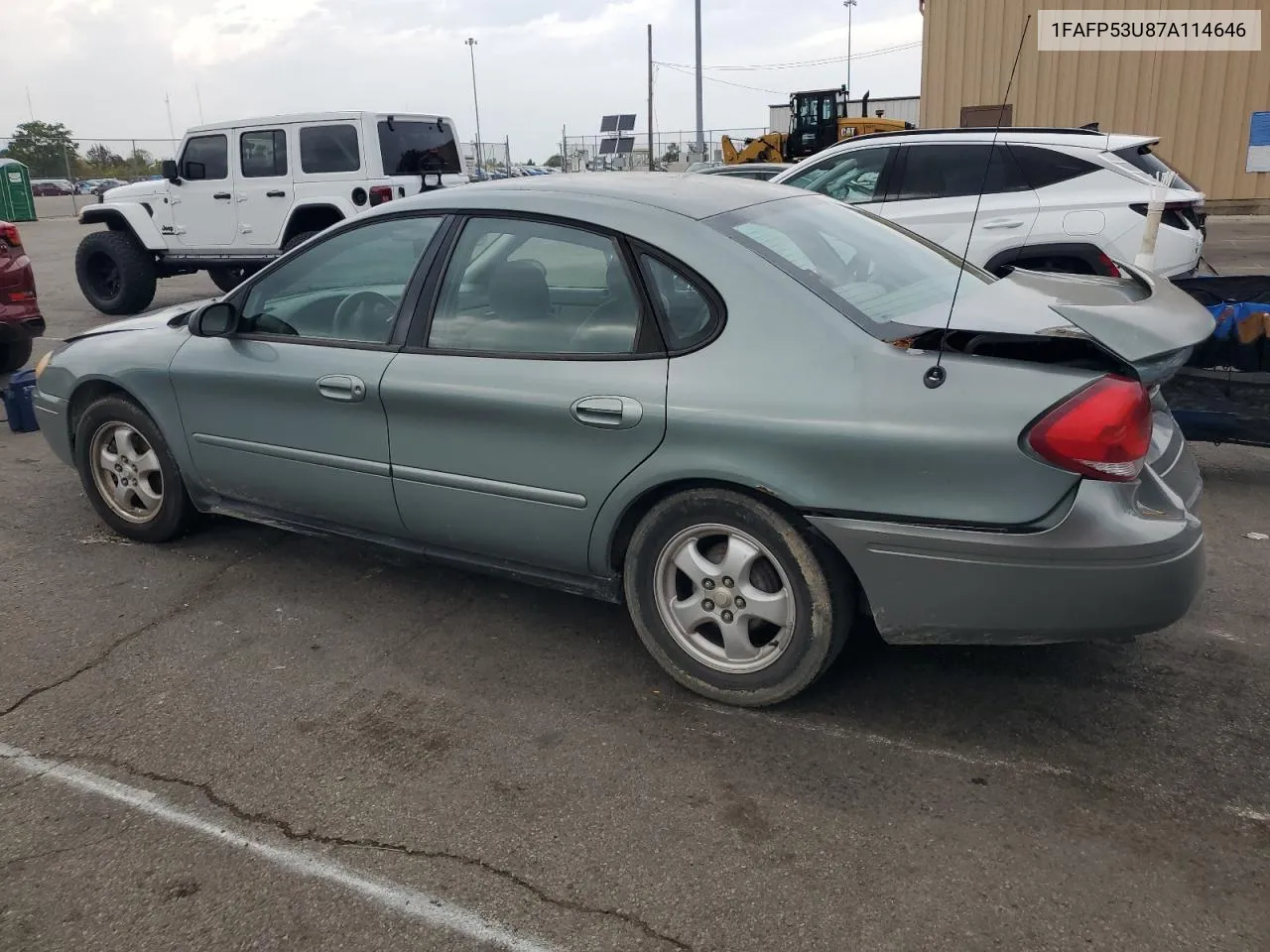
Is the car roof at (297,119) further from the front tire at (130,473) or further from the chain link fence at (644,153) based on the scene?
the chain link fence at (644,153)

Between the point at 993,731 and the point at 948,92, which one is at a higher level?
the point at 948,92

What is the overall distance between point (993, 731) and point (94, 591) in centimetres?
341

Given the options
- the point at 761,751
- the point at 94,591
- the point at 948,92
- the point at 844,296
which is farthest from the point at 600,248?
the point at 948,92

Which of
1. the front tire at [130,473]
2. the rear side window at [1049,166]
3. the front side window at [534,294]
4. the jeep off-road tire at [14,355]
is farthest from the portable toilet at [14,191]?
the front side window at [534,294]

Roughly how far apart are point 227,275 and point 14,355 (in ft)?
18.6

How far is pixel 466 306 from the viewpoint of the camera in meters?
3.61

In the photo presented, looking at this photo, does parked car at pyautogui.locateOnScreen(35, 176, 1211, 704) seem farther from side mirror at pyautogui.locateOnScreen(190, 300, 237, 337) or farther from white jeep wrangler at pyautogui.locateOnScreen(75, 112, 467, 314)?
white jeep wrangler at pyautogui.locateOnScreen(75, 112, 467, 314)

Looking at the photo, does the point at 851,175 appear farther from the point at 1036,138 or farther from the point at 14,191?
the point at 14,191

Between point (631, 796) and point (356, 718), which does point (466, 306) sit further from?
point (631, 796)

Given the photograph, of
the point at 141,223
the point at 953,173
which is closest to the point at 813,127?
the point at 141,223

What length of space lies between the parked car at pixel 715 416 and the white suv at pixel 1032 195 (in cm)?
391

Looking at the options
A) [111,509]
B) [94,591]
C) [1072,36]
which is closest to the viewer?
[94,591]

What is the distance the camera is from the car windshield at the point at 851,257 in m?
3.11

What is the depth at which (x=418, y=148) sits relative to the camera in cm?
1170
